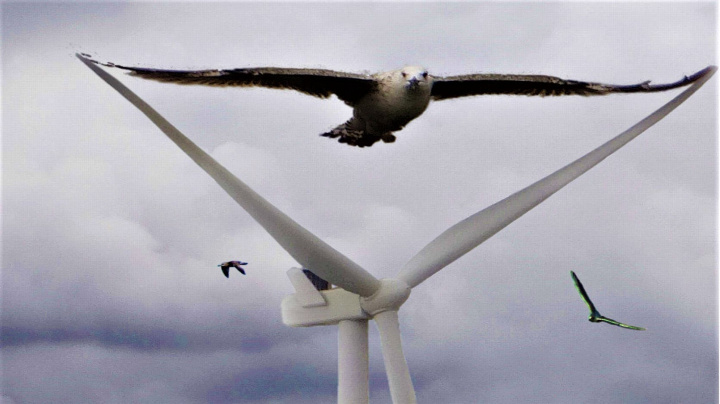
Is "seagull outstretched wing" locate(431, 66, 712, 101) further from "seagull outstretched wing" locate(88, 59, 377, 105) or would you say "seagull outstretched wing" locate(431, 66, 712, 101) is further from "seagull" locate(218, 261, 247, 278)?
"seagull" locate(218, 261, 247, 278)

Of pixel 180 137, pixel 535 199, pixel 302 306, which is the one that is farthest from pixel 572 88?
pixel 180 137

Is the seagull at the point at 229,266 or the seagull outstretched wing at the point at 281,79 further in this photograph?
the seagull at the point at 229,266

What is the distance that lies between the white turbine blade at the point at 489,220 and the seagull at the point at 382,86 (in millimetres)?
1697

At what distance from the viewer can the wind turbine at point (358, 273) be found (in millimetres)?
19125

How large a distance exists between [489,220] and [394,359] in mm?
3605

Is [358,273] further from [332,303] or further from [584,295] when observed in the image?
[584,295]

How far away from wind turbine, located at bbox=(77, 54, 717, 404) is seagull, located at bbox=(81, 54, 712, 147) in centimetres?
167

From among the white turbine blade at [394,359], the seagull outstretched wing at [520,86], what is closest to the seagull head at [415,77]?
the seagull outstretched wing at [520,86]

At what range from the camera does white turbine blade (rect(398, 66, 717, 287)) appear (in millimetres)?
22156

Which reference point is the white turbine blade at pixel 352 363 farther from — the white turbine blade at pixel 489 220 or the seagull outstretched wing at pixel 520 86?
the seagull outstretched wing at pixel 520 86

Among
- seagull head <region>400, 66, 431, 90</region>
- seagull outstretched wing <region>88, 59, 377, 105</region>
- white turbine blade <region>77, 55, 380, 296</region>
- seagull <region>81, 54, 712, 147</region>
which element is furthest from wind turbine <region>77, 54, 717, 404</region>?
seagull head <region>400, 66, 431, 90</region>

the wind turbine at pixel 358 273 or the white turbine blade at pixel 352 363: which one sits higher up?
the wind turbine at pixel 358 273

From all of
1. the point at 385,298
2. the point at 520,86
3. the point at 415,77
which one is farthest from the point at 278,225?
the point at 520,86

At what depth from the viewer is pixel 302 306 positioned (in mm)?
22266
